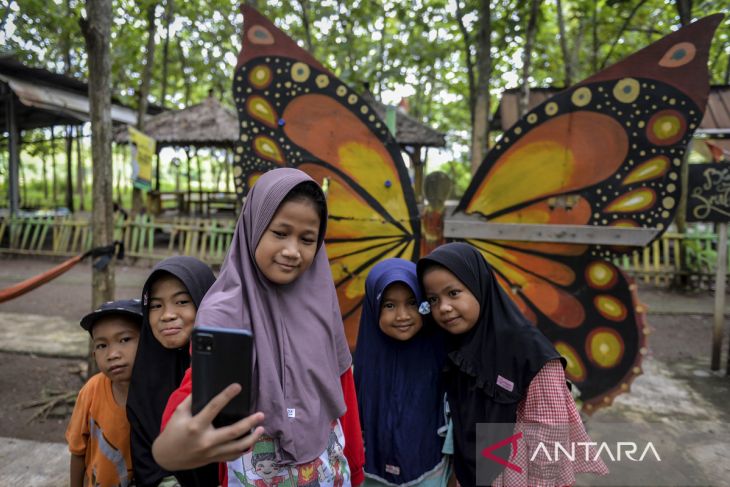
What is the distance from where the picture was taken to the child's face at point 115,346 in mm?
1652

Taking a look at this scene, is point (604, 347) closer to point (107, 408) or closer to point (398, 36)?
point (107, 408)

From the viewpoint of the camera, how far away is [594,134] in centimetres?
242

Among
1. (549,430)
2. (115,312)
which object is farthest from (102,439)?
(549,430)

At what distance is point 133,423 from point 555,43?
12.1m

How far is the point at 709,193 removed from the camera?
13.9 feet

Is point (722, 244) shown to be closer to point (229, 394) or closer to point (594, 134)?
point (594, 134)

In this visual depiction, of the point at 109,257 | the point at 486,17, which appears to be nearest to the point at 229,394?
the point at 109,257

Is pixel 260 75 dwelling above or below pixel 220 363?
above

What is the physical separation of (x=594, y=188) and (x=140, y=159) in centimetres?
445

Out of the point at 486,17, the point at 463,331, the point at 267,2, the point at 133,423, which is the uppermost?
the point at 267,2

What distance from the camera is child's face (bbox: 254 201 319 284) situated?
122 cm

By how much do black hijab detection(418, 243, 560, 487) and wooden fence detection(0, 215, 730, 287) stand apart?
6887mm

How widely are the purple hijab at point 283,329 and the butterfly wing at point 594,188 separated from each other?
1577 mm

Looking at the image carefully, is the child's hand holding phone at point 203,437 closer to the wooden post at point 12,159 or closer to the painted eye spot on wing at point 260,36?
the painted eye spot on wing at point 260,36
